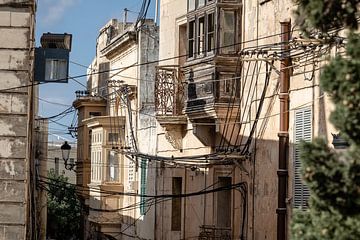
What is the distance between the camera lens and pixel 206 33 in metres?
19.9

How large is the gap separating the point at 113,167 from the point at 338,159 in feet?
86.5

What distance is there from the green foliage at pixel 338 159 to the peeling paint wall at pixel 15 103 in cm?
851

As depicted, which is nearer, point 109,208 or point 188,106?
point 188,106

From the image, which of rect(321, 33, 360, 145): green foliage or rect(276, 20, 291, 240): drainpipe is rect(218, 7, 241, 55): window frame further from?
rect(321, 33, 360, 145): green foliage

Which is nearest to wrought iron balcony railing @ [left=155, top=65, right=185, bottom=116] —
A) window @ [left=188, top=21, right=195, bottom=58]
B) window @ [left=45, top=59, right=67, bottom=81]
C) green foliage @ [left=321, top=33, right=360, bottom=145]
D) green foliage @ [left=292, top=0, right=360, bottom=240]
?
window @ [left=188, top=21, right=195, bottom=58]

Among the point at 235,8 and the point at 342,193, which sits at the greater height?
the point at 235,8

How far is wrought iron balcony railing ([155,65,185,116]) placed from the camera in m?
22.2

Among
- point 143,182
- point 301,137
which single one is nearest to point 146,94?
point 143,182

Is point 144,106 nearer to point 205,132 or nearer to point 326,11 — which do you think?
point 205,132

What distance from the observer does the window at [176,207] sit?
24.2 metres

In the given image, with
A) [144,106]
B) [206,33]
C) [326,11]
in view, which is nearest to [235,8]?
[206,33]

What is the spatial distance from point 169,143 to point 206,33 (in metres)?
4.75

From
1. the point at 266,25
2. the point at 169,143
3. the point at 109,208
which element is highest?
the point at 266,25

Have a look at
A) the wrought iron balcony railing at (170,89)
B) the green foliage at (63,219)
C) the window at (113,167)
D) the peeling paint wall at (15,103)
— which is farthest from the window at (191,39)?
the green foliage at (63,219)
